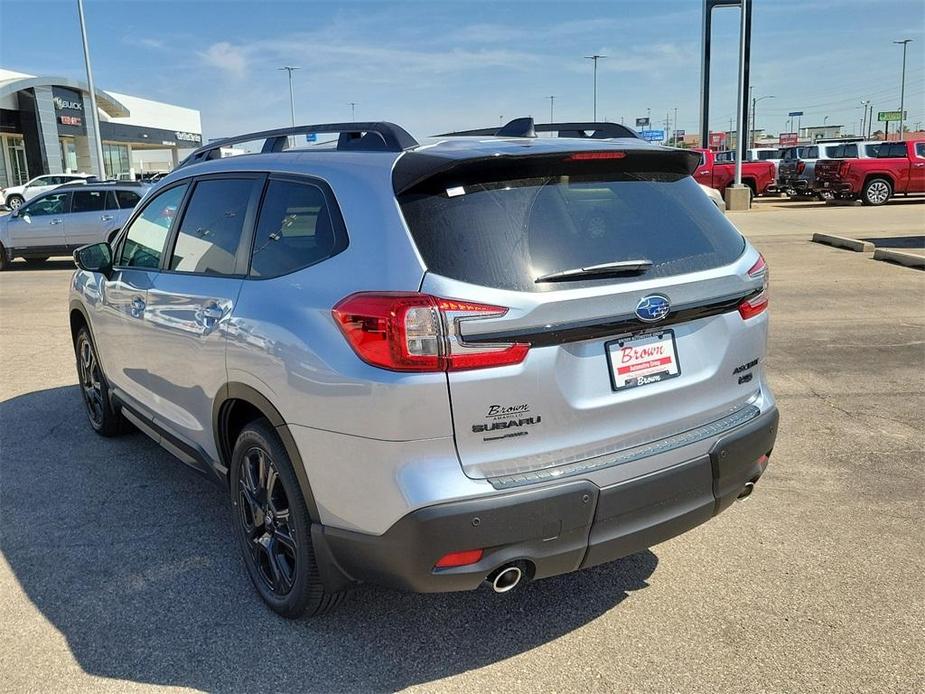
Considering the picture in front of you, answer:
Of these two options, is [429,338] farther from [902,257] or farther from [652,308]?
[902,257]

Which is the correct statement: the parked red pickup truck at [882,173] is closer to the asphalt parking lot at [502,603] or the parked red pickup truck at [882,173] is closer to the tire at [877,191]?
the tire at [877,191]

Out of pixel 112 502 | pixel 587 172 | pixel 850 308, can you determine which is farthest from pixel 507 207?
pixel 850 308

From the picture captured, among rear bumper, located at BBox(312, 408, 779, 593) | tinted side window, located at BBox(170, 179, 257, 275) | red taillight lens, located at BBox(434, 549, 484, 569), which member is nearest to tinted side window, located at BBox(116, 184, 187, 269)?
tinted side window, located at BBox(170, 179, 257, 275)

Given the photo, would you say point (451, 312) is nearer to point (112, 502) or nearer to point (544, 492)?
point (544, 492)

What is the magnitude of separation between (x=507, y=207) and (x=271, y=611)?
1.88 meters

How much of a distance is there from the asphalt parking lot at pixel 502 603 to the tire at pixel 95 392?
A: 0.15 metres

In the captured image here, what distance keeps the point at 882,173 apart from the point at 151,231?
27.1m

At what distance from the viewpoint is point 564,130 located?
4254 mm

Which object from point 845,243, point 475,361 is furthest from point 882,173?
point 475,361

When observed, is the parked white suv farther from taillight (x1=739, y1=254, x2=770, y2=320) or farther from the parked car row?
taillight (x1=739, y1=254, x2=770, y2=320)

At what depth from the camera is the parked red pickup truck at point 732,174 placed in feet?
96.9

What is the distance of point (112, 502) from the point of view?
445cm

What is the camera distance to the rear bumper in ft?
8.27

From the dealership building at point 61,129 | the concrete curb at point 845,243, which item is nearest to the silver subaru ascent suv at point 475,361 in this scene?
the concrete curb at point 845,243
